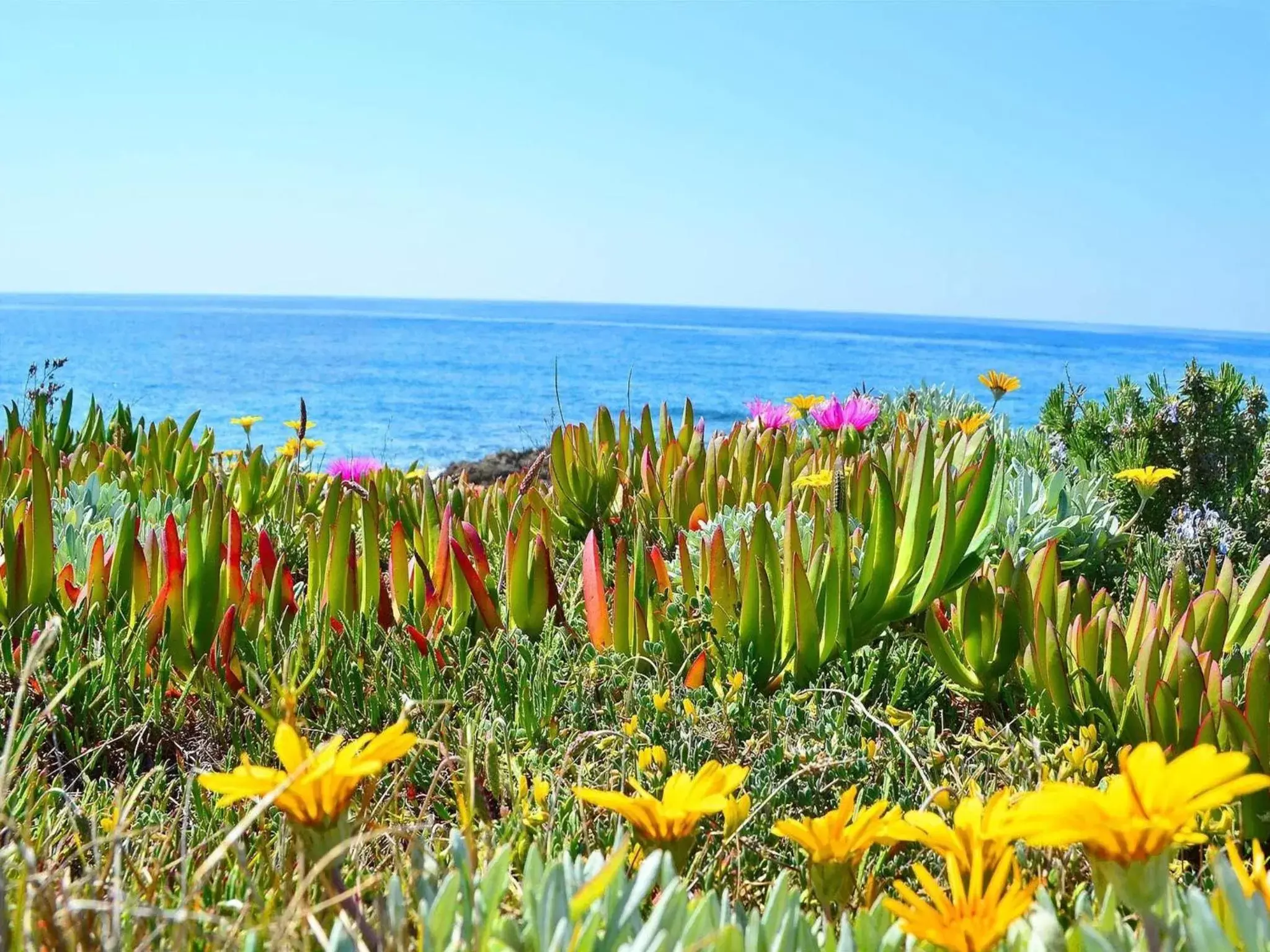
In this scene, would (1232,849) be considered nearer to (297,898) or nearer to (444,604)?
(297,898)

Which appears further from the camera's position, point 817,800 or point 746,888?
point 817,800

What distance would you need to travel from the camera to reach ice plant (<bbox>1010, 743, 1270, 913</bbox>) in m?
0.77

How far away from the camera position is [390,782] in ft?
5.99

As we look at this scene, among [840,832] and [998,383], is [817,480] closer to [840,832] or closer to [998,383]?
[840,832]

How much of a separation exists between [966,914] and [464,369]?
40.5 metres

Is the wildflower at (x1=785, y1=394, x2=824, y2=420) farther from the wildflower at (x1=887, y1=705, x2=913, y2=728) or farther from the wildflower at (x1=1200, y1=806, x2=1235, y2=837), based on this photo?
the wildflower at (x1=1200, y1=806, x2=1235, y2=837)

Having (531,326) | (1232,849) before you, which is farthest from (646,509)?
(531,326)

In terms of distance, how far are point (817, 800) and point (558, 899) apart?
3.07 feet

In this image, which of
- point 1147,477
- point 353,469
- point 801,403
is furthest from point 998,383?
point 353,469

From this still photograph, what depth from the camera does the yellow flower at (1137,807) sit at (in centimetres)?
77

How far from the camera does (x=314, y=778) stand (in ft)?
2.77

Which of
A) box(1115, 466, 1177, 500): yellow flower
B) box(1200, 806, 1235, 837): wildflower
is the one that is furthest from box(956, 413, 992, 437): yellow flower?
box(1200, 806, 1235, 837): wildflower

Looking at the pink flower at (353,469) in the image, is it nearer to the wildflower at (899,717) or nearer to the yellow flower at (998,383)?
the wildflower at (899,717)

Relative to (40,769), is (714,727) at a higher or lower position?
higher
